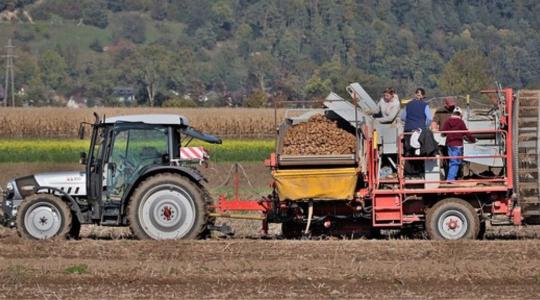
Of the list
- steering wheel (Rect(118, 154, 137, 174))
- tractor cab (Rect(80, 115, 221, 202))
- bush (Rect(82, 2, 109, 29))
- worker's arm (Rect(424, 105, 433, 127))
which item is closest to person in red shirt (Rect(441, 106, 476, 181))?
worker's arm (Rect(424, 105, 433, 127))

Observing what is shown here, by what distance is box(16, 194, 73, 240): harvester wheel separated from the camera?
58.2 feet

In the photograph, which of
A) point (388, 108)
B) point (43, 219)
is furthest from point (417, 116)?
point (43, 219)

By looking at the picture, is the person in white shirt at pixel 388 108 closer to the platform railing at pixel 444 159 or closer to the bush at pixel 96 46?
the platform railing at pixel 444 159

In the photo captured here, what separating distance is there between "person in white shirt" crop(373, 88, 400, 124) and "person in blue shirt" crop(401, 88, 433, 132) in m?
0.20

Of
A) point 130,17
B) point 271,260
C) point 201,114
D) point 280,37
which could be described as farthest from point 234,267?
point 130,17

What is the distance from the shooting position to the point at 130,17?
19275 centimetres

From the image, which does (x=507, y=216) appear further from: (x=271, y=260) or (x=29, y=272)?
(x=29, y=272)

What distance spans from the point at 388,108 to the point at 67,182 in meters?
5.20

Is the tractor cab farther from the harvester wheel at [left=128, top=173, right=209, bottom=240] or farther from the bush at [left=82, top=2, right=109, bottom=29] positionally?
the bush at [left=82, top=2, right=109, bottom=29]

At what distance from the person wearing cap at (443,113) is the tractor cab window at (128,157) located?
4.25 metres

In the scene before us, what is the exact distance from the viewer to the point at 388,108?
18.5 m

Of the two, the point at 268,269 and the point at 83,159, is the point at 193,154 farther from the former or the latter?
the point at 268,269

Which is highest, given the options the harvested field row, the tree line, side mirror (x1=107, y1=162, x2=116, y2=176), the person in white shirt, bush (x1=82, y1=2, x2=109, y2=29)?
bush (x1=82, y1=2, x2=109, y2=29)

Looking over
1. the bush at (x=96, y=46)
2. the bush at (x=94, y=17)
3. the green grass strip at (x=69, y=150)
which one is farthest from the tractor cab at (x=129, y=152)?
the bush at (x=94, y=17)
